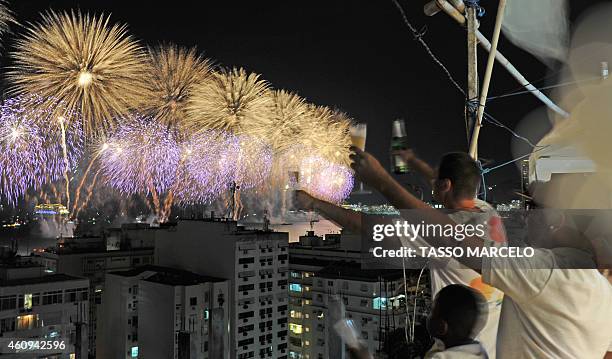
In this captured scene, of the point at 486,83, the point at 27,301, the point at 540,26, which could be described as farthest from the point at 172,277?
the point at 486,83

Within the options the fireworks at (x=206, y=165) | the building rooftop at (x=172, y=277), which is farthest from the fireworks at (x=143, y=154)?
the building rooftop at (x=172, y=277)

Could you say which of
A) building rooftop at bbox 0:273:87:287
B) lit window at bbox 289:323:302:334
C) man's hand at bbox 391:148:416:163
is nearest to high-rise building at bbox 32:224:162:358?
building rooftop at bbox 0:273:87:287

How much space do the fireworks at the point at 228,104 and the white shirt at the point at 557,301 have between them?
40.0ft

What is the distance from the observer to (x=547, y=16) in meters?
3.84

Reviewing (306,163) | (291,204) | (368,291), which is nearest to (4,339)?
(306,163)

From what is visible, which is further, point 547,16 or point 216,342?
point 216,342

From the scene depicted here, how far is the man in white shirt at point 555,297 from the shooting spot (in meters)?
1.15

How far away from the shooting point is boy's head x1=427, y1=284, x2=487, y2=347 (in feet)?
4.07

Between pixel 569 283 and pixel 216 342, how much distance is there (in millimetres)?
5429

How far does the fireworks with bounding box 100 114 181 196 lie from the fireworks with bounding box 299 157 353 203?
382 cm

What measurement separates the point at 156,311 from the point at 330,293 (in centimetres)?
508

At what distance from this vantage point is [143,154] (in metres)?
14.5

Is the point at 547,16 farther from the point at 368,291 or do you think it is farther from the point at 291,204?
the point at 368,291

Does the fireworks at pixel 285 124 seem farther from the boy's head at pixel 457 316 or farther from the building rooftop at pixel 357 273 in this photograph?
the boy's head at pixel 457 316
